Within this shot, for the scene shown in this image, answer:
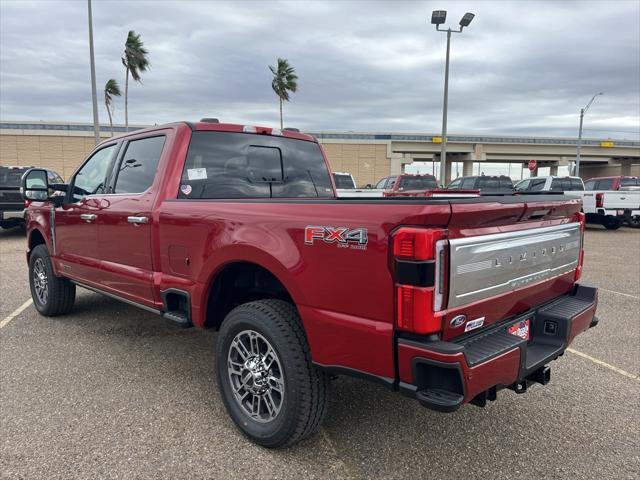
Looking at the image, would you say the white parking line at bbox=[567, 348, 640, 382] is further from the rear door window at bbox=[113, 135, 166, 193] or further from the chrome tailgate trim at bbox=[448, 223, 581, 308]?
the rear door window at bbox=[113, 135, 166, 193]

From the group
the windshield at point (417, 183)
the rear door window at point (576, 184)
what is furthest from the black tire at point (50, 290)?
the rear door window at point (576, 184)

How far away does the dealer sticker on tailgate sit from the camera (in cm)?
267

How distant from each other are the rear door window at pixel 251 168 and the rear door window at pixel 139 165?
34cm

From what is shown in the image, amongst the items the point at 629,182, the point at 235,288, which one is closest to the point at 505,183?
the point at 629,182

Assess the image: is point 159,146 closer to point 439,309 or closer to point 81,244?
point 81,244

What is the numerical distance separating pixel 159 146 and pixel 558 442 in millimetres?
3489

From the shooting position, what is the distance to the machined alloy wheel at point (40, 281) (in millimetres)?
5536

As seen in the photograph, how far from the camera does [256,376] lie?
290cm

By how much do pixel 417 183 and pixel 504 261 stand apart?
1540cm

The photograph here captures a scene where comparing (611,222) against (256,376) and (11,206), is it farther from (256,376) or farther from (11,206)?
(11,206)

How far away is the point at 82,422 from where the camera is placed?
3.15 m

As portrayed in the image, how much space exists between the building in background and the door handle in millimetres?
48608

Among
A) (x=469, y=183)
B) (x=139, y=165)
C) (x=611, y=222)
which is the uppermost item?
(x=139, y=165)

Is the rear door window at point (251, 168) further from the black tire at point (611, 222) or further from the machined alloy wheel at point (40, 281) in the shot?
the black tire at point (611, 222)
